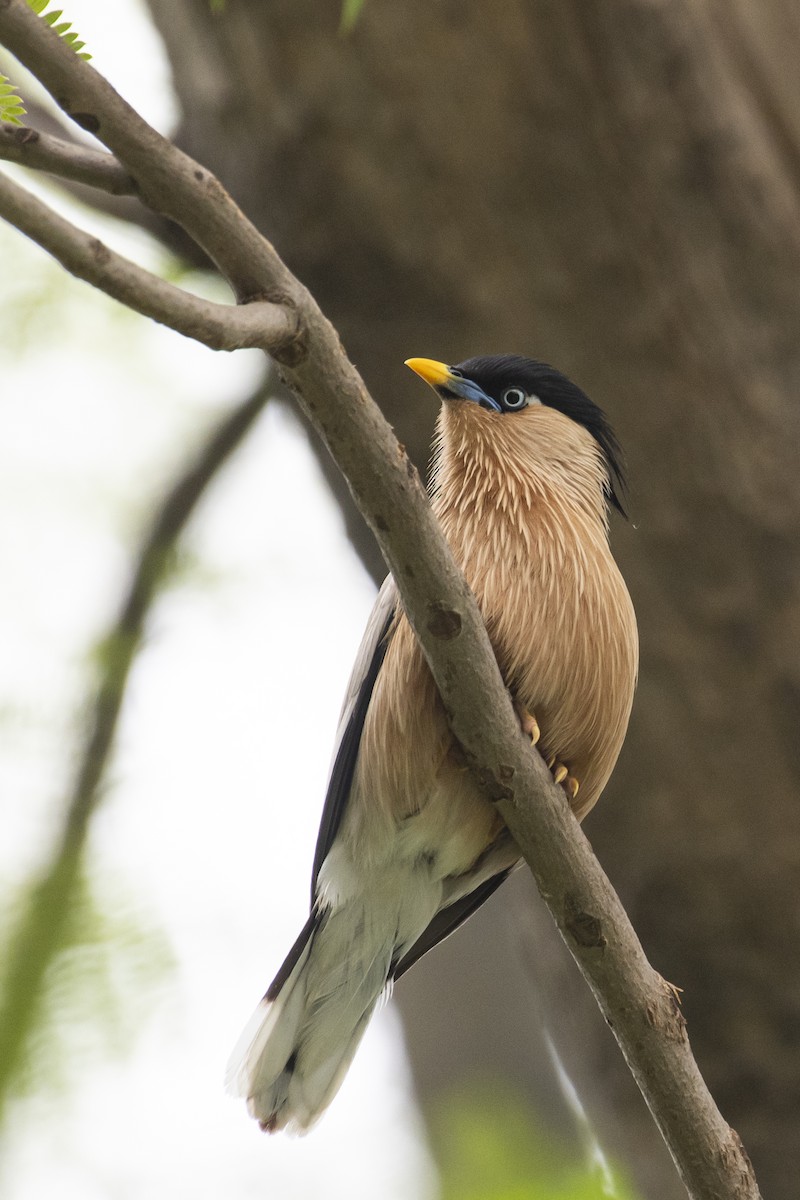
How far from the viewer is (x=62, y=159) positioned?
1.94m

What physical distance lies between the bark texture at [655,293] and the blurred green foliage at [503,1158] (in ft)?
1.25

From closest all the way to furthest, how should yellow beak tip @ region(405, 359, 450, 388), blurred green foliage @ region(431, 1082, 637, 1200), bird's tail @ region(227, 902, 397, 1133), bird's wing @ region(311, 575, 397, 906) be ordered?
blurred green foliage @ region(431, 1082, 637, 1200), bird's wing @ region(311, 575, 397, 906), bird's tail @ region(227, 902, 397, 1133), yellow beak tip @ region(405, 359, 450, 388)

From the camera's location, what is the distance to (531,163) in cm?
416

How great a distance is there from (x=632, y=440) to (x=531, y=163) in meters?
0.96

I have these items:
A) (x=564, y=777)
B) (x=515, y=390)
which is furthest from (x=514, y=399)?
(x=564, y=777)

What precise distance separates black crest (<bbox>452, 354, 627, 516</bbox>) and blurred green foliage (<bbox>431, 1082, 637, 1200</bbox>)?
Result: 196 centimetres

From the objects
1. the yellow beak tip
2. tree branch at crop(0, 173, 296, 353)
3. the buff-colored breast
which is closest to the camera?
tree branch at crop(0, 173, 296, 353)

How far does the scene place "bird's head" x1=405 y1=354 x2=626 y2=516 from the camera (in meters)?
3.95

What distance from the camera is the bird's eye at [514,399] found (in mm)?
4086

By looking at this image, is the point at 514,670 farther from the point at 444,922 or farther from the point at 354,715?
the point at 444,922

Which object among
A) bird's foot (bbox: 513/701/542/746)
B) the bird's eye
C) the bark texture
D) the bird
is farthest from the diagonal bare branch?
the bark texture

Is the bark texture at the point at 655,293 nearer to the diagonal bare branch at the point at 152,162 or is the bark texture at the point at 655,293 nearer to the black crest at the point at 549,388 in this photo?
the black crest at the point at 549,388

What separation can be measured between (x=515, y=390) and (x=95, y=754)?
1783mm

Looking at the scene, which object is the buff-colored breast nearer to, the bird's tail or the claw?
the claw
